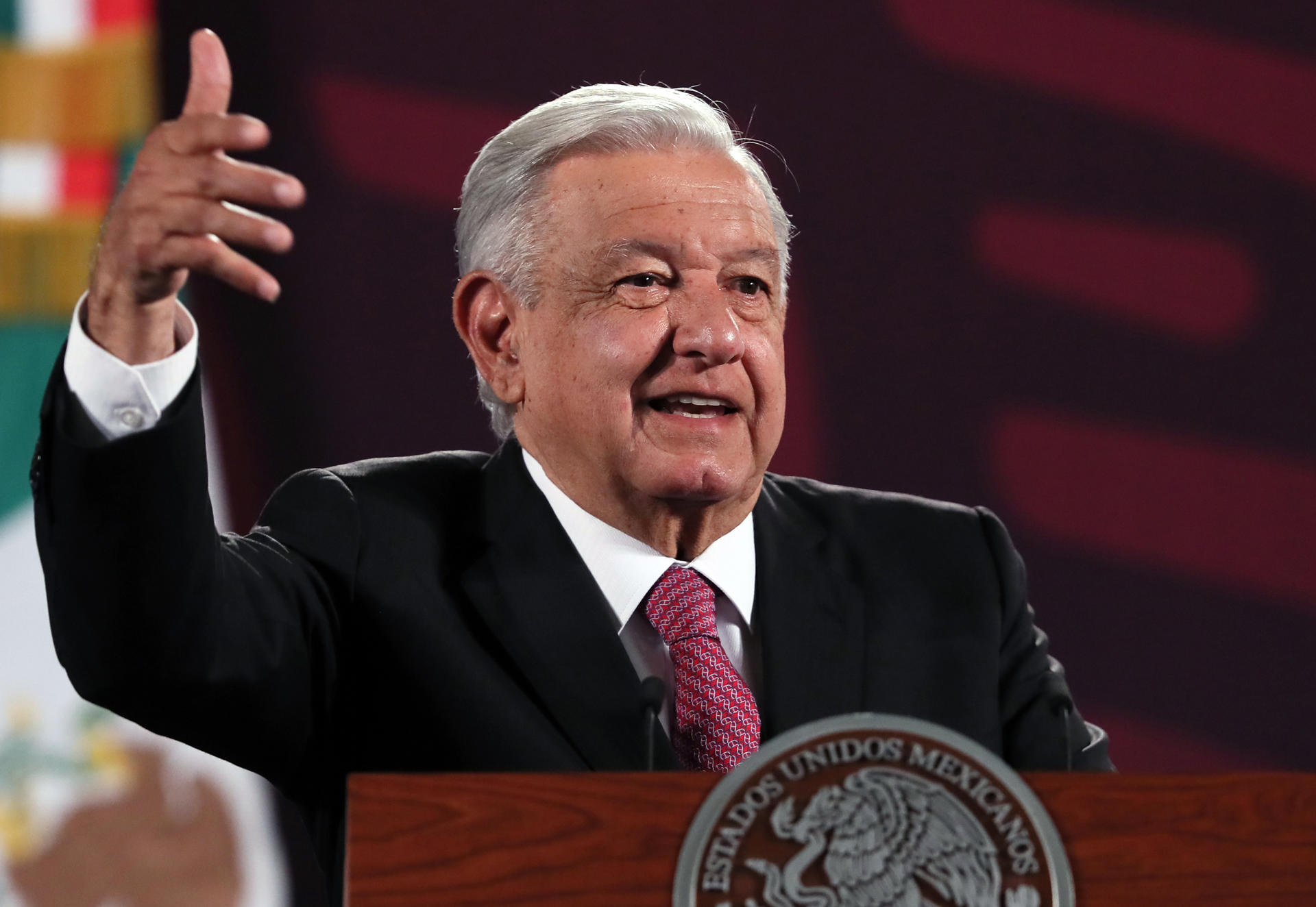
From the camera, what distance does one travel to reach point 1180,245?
126 inches

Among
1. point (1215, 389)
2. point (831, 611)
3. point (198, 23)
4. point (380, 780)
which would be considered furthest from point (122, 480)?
point (1215, 389)

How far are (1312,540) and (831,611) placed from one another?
1.81 metres

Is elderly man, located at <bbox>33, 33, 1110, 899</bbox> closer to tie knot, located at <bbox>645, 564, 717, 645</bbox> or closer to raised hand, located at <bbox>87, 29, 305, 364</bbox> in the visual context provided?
tie knot, located at <bbox>645, 564, 717, 645</bbox>

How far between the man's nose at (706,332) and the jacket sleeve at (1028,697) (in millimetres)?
428

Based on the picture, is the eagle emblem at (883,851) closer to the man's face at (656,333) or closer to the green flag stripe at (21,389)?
the man's face at (656,333)

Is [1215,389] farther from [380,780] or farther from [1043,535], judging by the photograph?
[380,780]

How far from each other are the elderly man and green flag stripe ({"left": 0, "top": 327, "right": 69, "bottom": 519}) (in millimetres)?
1292

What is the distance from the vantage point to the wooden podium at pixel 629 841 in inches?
39.4

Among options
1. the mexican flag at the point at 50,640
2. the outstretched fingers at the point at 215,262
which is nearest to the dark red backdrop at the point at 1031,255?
the mexican flag at the point at 50,640

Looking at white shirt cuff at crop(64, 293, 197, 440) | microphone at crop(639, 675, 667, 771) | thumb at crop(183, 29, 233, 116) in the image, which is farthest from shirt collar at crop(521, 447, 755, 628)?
thumb at crop(183, 29, 233, 116)

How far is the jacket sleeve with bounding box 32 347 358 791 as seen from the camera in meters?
1.22

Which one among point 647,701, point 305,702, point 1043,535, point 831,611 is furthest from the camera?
point 1043,535

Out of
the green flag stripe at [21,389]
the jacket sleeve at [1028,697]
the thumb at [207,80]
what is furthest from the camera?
the green flag stripe at [21,389]

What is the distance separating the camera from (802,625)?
1650mm
